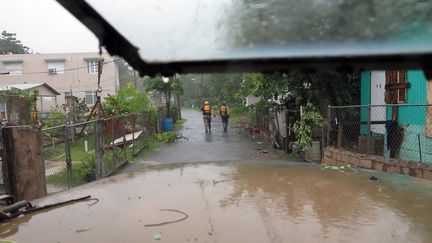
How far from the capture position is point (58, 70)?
1433 inches

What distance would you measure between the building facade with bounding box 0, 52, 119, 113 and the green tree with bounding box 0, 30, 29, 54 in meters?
21.4

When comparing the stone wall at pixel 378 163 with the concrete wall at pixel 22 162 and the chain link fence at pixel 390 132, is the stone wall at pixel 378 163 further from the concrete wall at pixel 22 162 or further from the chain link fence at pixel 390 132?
the concrete wall at pixel 22 162

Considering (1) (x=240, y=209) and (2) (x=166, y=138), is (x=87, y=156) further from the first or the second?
(2) (x=166, y=138)

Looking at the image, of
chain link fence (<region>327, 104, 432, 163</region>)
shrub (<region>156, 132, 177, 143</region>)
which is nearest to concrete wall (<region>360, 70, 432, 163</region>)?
chain link fence (<region>327, 104, 432, 163</region>)

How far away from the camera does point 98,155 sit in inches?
339

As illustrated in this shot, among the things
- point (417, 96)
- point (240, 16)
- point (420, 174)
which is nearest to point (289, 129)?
point (417, 96)

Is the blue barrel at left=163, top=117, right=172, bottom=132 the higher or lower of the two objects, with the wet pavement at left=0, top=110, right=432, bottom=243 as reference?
lower

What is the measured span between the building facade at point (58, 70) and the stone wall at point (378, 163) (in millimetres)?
30111

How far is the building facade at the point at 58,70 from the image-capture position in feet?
118

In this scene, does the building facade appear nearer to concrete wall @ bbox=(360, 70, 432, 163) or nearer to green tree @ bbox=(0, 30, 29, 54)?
green tree @ bbox=(0, 30, 29, 54)

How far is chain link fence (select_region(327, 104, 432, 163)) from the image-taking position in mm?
7975

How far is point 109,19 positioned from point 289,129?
1190cm

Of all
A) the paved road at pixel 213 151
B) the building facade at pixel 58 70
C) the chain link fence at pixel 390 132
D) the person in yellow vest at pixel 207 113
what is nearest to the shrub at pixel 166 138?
the paved road at pixel 213 151

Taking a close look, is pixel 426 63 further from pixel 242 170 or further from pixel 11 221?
pixel 242 170
